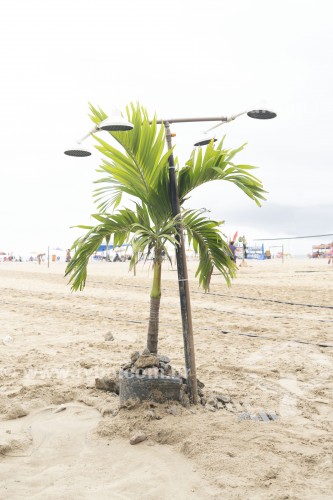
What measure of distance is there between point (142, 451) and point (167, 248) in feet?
5.08

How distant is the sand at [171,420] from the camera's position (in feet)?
8.46

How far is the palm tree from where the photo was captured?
3.47 m

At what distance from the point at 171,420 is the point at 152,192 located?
187 centimetres

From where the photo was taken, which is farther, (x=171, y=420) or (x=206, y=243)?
(x=206, y=243)

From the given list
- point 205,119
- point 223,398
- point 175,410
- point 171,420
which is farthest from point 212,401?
point 205,119

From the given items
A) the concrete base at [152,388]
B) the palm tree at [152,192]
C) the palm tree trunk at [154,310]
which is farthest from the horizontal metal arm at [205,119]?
the concrete base at [152,388]

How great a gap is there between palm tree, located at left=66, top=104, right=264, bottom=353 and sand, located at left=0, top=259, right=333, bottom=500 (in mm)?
391

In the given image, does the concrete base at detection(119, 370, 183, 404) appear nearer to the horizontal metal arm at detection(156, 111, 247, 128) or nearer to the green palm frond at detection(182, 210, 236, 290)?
the green palm frond at detection(182, 210, 236, 290)

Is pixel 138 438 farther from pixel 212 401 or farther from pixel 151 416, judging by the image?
pixel 212 401

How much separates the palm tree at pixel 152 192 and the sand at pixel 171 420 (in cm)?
39

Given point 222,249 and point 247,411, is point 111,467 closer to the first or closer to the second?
point 247,411

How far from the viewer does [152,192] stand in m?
3.64

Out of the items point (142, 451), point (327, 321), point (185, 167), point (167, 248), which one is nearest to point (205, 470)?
point (142, 451)

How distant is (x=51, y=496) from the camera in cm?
245
